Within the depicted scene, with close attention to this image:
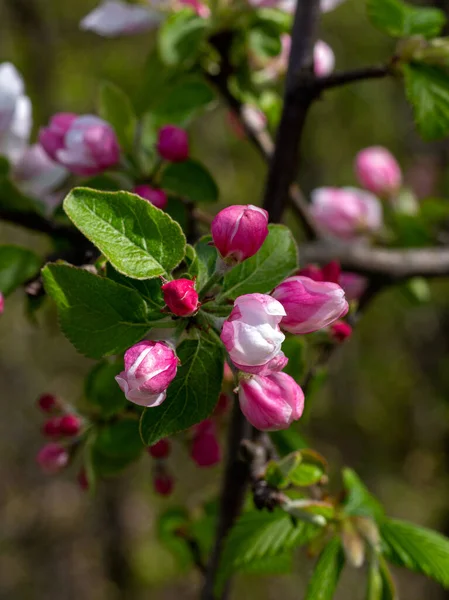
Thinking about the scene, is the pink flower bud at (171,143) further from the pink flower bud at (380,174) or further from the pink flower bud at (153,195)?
the pink flower bud at (380,174)

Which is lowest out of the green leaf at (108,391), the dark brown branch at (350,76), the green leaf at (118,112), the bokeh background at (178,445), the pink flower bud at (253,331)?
the bokeh background at (178,445)

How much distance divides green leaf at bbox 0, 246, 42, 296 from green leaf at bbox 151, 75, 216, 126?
0.21m

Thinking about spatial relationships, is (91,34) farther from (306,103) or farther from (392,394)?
(306,103)

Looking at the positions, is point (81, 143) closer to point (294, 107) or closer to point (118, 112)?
point (118, 112)

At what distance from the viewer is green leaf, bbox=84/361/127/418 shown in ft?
1.93

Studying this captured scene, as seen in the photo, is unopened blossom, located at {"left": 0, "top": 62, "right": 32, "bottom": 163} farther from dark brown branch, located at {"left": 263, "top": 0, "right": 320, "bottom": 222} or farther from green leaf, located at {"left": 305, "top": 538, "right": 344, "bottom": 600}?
green leaf, located at {"left": 305, "top": 538, "right": 344, "bottom": 600}

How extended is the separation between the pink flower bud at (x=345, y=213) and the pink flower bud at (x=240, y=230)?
65 centimetres

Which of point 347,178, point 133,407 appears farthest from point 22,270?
point 347,178

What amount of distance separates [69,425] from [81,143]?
0.30m

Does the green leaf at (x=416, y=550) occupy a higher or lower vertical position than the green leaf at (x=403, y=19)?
lower

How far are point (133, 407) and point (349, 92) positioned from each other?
4.72m

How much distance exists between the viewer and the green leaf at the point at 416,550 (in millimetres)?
608

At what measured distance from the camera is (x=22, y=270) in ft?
2.03

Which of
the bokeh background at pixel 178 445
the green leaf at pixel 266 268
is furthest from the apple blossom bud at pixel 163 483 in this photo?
the bokeh background at pixel 178 445
